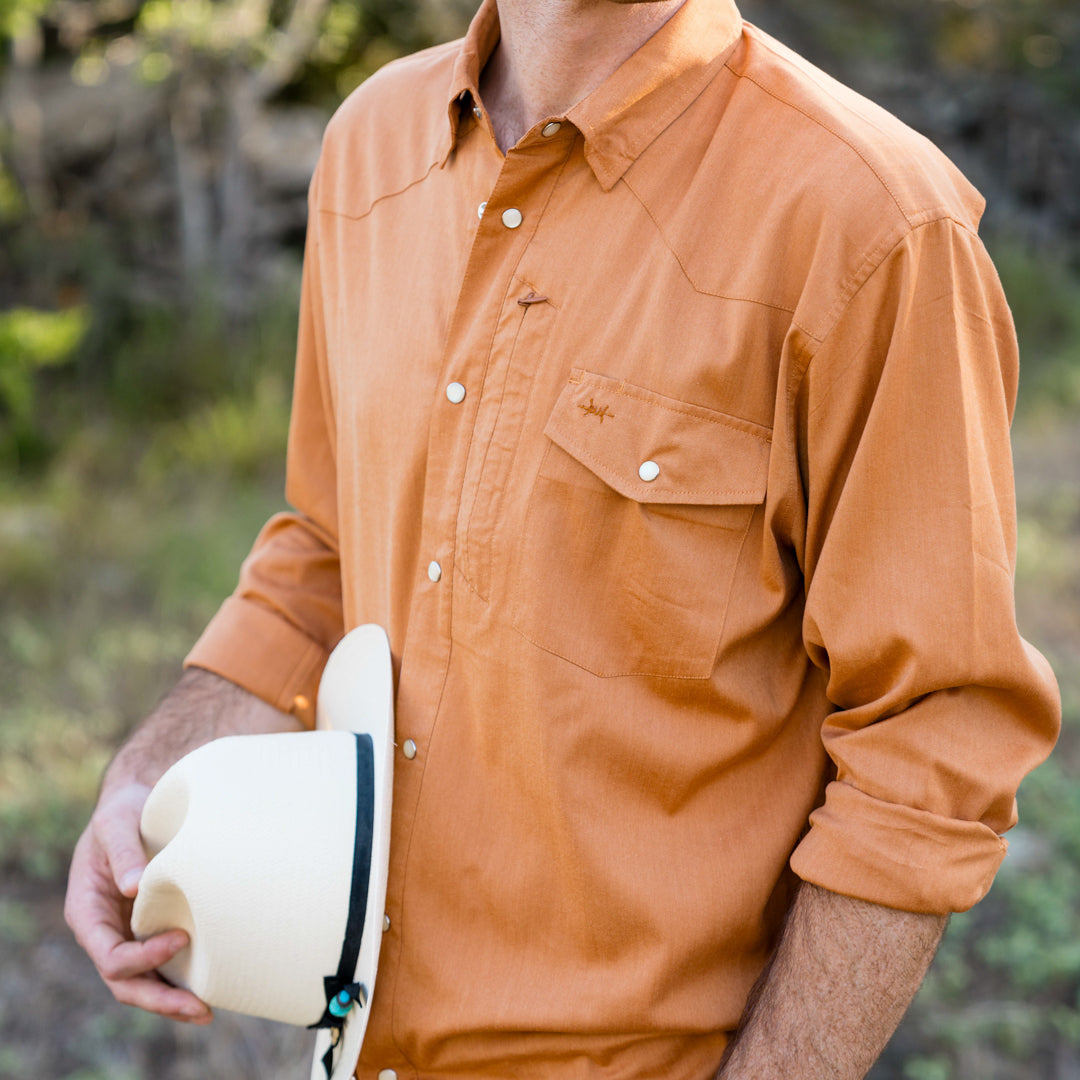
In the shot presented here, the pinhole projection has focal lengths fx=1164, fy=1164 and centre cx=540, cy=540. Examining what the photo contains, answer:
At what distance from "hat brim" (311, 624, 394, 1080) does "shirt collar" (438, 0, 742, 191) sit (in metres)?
0.63

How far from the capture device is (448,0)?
8.17 metres

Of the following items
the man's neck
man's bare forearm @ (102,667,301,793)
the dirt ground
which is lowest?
the dirt ground

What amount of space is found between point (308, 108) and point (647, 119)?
780 centimetres

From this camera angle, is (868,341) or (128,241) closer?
(868,341)

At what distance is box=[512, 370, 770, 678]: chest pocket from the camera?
1.20 m

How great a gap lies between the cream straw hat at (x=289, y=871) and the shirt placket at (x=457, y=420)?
0.17ft

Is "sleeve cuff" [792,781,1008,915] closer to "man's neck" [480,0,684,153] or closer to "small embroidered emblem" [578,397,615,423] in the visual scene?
"small embroidered emblem" [578,397,615,423]

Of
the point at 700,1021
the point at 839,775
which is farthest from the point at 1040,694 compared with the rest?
the point at 700,1021

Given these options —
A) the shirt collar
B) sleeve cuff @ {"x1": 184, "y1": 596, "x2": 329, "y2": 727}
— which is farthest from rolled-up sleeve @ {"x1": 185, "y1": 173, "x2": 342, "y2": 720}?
the shirt collar

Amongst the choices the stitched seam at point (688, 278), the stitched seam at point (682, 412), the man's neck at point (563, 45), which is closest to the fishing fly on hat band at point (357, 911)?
the stitched seam at point (682, 412)

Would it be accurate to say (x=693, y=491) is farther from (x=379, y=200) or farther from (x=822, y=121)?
(x=379, y=200)

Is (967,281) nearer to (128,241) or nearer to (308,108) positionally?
(128,241)

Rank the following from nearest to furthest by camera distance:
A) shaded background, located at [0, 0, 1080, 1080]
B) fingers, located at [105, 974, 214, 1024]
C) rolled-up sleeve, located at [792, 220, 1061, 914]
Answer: rolled-up sleeve, located at [792, 220, 1061, 914] → fingers, located at [105, 974, 214, 1024] → shaded background, located at [0, 0, 1080, 1080]

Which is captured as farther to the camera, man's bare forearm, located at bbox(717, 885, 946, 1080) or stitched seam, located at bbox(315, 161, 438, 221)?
stitched seam, located at bbox(315, 161, 438, 221)
